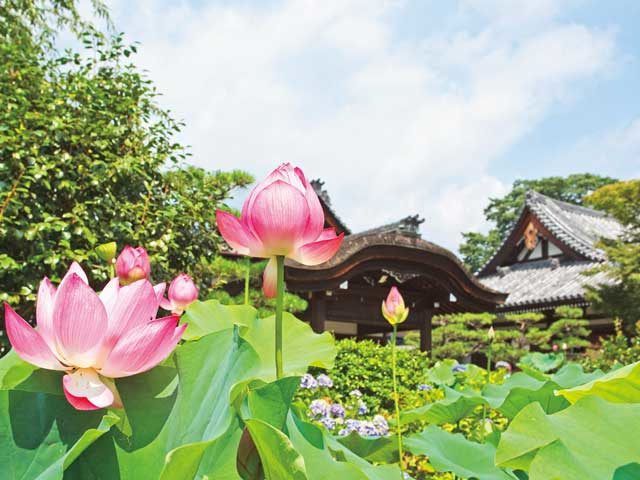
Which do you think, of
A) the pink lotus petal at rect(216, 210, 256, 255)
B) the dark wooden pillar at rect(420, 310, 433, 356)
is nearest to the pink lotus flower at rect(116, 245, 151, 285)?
the pink lotus petal at rect(216, 210, 256, 255)

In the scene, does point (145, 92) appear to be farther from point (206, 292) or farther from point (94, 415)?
point (94, 415)

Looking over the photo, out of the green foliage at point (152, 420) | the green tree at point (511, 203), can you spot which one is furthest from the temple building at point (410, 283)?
the green tree at point (511, 203)

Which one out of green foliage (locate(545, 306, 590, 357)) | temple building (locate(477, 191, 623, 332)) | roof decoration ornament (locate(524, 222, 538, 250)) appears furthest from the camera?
roof decoration ornament (locate(524, 222, 538, 250))

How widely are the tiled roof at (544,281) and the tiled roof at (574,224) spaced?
434 mm

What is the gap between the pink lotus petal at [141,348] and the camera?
0.49 metres

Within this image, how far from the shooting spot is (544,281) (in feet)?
46.1

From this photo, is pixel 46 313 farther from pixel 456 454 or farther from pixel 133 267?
pixel 456 454

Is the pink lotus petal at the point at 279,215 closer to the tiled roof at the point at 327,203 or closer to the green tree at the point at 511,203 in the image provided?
the tiled roof at the point at 327,203

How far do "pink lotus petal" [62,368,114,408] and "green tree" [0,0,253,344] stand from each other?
110 inches

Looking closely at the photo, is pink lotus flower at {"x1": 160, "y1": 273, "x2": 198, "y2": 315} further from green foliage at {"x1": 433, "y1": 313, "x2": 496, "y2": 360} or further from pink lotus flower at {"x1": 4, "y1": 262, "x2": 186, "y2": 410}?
green foliage at {"x1": 433, "y1": 313, "x2": 496, "y2": 360}

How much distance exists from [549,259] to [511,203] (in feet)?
49.2

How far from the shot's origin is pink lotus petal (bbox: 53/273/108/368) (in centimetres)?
48

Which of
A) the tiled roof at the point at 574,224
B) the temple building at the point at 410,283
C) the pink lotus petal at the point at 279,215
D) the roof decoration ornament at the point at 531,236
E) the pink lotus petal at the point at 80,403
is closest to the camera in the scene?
the pink lotus petal at the point at 80,403

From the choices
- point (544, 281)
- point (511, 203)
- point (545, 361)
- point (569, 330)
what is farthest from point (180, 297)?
point (511, 203)
